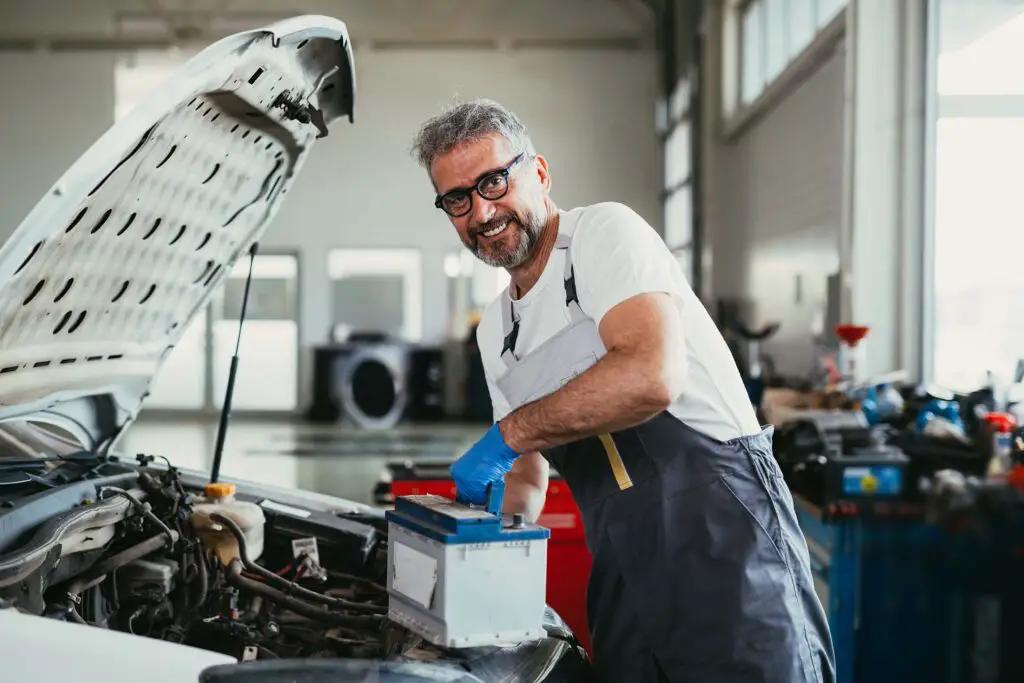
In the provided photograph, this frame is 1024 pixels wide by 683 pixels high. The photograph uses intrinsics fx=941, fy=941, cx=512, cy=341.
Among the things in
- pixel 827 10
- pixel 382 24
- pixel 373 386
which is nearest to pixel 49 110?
pixel 382 24

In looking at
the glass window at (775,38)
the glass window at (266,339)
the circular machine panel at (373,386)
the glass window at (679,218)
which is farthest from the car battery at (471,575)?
the glass window at (266,339)

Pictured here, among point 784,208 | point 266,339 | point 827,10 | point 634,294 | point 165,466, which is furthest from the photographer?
point 266,339

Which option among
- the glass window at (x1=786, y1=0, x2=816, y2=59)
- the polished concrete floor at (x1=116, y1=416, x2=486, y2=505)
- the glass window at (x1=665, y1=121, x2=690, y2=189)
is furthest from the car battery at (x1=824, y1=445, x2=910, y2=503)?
the glass window at (x1=665, y1=121, x2=690, y2=189)

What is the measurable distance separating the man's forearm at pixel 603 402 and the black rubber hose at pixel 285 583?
2.09ft

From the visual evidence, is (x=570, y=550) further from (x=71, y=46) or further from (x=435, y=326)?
(x=71, y=46)

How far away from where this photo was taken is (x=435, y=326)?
11.7 m

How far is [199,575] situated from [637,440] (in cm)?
88

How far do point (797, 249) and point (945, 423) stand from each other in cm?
365

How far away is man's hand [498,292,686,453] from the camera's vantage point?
4.42 feet

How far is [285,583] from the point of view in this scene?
184cm

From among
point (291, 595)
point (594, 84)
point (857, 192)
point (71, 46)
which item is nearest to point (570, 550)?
point (291, 595)

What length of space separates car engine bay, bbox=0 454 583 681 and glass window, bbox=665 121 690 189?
8097 mm

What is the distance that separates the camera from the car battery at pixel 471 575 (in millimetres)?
1273

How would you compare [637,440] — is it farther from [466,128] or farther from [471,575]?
[466,128]
